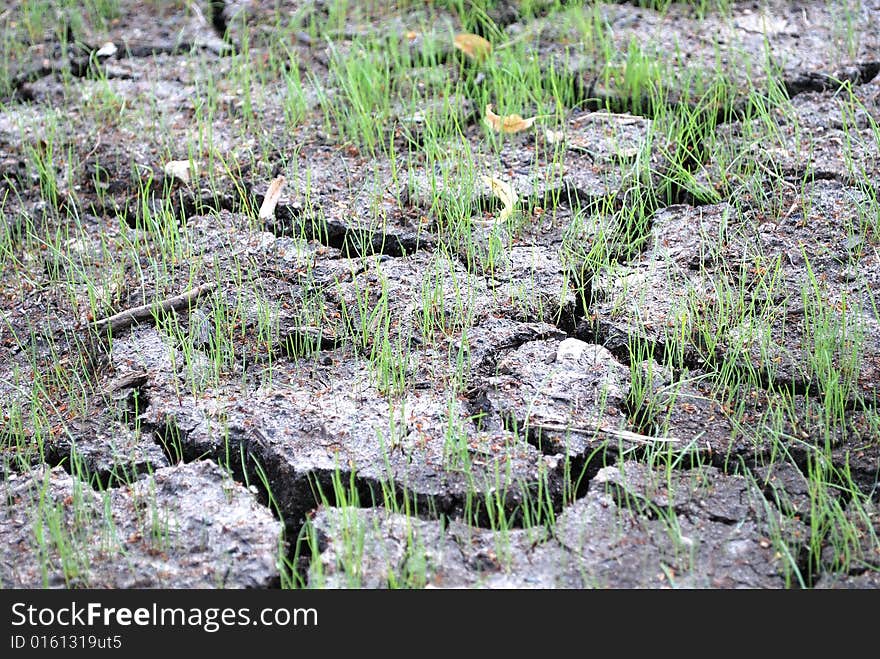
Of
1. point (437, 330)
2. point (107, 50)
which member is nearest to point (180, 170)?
point (107, 50)

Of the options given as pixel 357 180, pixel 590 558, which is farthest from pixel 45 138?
pixel 590 558

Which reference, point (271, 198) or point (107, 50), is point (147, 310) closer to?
point (271, 198)

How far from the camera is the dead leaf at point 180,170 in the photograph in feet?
10.5

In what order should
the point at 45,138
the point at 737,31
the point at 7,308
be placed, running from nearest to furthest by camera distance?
the point at 7,308, the point at 45,138, the point at 737,31

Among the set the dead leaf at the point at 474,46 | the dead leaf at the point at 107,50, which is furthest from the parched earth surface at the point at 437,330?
the dead leaf at the point at 474,46

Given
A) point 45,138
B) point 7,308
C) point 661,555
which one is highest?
point 45,138

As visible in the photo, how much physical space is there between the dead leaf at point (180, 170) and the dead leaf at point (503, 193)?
0.92 metres

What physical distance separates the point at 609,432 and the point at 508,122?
4.32 ft

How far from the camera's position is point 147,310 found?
2740mm

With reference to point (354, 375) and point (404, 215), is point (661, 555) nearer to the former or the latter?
point (354, 375)

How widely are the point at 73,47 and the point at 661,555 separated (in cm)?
303

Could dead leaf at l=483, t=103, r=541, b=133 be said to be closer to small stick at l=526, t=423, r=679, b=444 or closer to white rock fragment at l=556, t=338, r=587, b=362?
white rock fragment at l=556, t=338, r=587, b=362

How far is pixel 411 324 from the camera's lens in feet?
8.74

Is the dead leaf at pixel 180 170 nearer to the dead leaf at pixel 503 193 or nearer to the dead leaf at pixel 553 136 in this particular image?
the dead leaf at pixel 503 193
